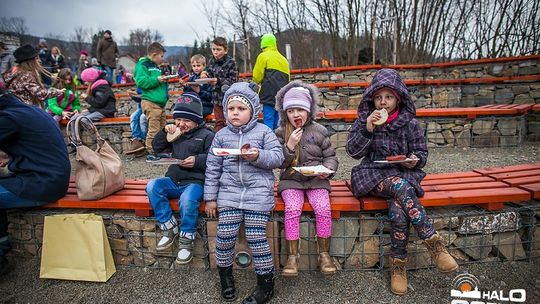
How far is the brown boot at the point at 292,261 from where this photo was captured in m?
2.32

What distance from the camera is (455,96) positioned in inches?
297

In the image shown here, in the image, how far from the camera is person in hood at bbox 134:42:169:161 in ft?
17.3

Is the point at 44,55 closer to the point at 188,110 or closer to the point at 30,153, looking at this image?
the point at 30,153

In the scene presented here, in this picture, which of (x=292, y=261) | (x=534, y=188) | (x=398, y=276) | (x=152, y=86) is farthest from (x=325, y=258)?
(x=152, y=86)

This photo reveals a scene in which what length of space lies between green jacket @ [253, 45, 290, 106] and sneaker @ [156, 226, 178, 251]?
2.85m

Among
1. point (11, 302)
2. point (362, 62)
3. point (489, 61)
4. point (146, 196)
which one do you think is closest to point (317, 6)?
point (362, 62)

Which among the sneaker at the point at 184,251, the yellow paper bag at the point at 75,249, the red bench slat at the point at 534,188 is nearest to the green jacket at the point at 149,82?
the yellow paper bag at the point at 75,249

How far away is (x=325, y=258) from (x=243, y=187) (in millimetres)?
722

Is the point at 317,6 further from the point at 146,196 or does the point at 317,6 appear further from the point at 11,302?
the point at 11,302

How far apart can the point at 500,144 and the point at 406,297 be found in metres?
4.13

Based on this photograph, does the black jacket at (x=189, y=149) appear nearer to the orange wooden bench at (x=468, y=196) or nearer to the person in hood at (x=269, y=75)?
the orange wooden bench at (x=468, y=196)

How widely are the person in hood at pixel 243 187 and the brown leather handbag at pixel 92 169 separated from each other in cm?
82

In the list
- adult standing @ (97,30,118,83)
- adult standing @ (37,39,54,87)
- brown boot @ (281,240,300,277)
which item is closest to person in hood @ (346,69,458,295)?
brown boot @ (281,240,300,277)

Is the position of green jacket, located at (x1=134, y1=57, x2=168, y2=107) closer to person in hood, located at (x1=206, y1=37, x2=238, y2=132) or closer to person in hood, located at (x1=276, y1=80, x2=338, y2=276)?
person in hood, located at (x1=206, y1=37, x2=238, y2=132)
